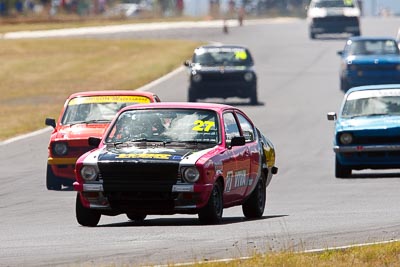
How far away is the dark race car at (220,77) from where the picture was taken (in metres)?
37.2

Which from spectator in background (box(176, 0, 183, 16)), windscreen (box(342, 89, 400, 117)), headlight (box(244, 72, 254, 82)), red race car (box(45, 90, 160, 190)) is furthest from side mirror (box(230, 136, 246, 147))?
spectator in background (box(176, 0, 183, 16))

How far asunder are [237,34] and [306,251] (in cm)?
5799

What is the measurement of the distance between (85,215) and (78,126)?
6459mm

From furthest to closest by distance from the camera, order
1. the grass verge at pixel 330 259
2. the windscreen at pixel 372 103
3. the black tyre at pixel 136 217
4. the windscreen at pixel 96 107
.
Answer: the windscreen at pixel 372 103, the windscreen at pixel 96 107, the black tyre at pixel 136 217, the grass verge at pixel 330 259

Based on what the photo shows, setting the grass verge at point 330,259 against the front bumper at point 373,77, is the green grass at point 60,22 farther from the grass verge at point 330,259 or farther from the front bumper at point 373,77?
the grass verge at point 330,259

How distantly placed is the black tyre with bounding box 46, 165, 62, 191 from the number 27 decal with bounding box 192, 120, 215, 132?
618 centimetres

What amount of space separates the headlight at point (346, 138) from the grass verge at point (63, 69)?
1086cm

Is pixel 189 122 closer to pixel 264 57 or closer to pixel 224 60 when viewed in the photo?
pixel 224 60

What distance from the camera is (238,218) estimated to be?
15047mm

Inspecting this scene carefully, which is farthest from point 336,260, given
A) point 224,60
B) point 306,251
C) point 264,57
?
point 264,57

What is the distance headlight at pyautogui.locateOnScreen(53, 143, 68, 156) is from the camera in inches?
782

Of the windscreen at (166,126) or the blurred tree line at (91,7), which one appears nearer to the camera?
the windscreen at (166,126)

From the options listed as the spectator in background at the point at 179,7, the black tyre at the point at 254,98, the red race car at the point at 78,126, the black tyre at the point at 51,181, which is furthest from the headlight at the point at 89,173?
the spectator in background at the point at 179,7

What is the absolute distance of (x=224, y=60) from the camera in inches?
1481
